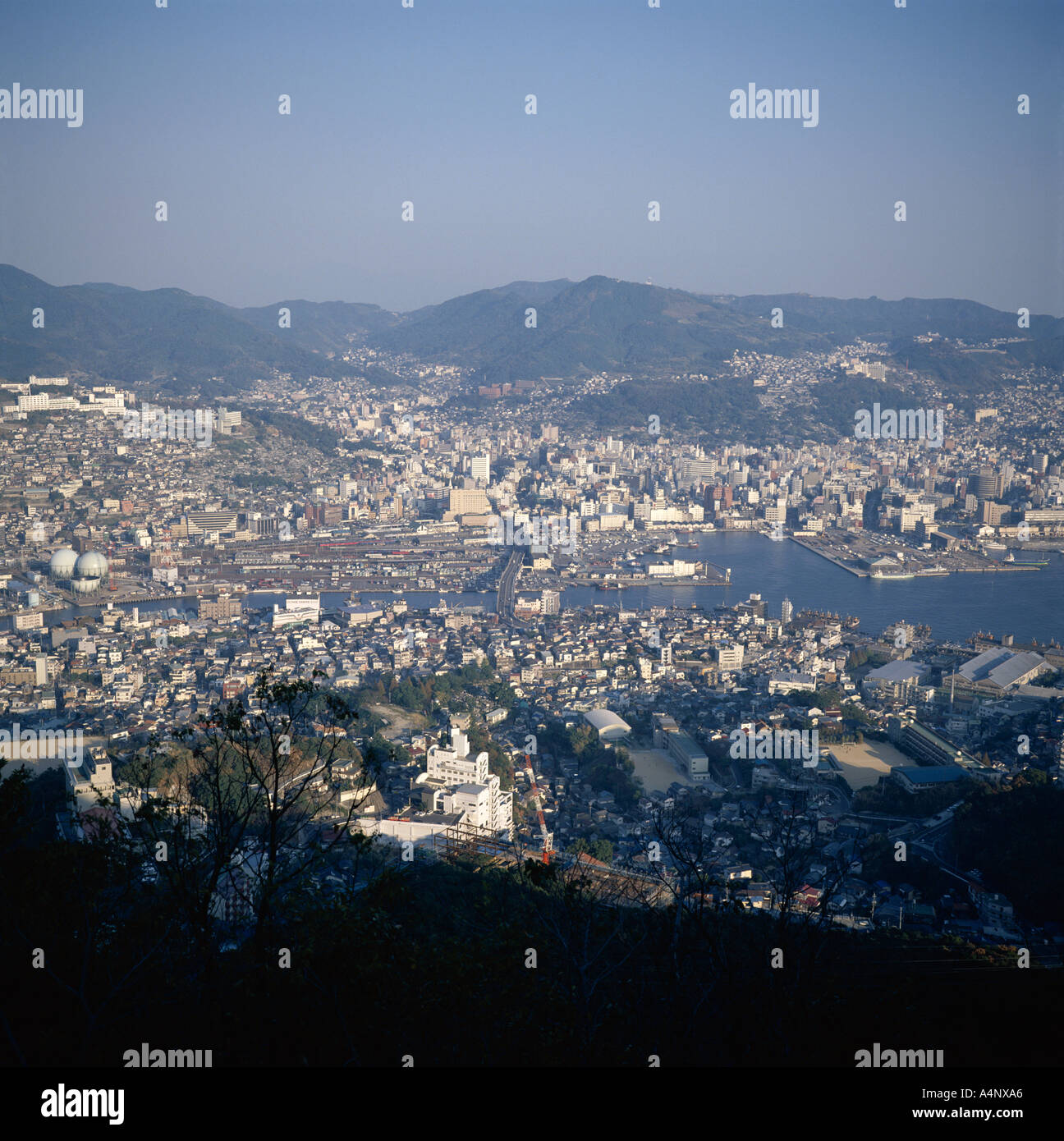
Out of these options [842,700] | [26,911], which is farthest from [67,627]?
[26,911]

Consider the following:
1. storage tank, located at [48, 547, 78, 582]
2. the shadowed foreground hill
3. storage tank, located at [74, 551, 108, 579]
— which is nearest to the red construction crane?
the shadowed foreground hill

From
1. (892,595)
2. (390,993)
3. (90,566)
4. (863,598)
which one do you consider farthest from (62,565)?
(390,993)

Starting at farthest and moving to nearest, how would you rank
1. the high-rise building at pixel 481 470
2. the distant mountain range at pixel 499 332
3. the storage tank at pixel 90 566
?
the distant mountain range at pixel 499 332
the high-rise building at pixel 481 470
the storage tank at pixel 90 566

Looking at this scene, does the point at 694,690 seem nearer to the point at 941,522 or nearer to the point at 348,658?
the point at 348,658

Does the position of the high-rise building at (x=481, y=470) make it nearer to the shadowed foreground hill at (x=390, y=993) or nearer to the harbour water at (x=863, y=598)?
the harbour water at (x=863, y=598)

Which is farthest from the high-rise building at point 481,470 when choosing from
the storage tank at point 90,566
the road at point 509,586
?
the storage tank at point 90,566

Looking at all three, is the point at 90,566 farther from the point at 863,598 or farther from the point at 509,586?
the point at 863,598
